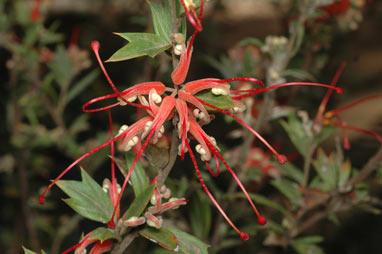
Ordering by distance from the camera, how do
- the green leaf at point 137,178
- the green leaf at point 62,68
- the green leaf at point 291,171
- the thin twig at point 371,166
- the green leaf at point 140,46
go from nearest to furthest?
the green leaf at point 140,46 → the green leaf at point 137,178 → the thin twig at point 371,166 → the green leaf at point 291,171 → the green leaf at point 62,68

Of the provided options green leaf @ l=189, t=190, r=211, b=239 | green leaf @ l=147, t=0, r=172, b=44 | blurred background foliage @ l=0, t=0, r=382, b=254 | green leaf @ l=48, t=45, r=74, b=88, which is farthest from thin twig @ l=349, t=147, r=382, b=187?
green leaf @ l=48, t=45, r=74, b=88

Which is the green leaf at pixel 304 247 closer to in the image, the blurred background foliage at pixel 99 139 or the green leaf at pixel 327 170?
the blurred background foliage at pixel 99 139

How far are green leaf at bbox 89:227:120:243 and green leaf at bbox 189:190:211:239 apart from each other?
0.41m

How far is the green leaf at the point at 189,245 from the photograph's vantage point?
0.61 m

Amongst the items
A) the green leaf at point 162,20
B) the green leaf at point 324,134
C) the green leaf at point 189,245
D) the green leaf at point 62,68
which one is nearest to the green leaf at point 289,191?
the green leaf at point 324,134

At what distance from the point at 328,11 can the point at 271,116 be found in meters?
0.41

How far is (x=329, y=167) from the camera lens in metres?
0.98

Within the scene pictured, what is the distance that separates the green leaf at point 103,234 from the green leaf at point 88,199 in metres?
0.03

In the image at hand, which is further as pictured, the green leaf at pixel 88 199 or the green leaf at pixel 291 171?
the green leaf at pixel 291 171

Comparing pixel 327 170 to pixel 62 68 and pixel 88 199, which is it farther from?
pixel 62 68

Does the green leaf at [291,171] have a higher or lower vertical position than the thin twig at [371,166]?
lower

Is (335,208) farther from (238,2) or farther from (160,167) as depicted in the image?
(238,2)

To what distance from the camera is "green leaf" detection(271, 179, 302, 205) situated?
3.16 feet

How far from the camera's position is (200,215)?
40.4 inches
